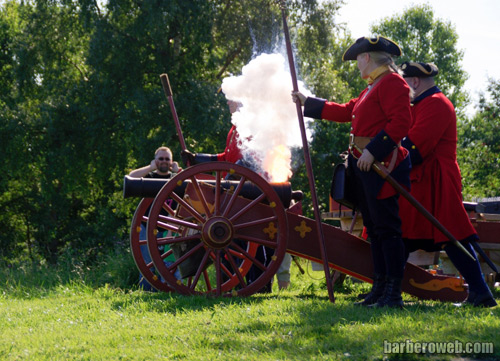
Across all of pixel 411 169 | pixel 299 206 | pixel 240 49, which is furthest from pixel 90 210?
pixel 411 169

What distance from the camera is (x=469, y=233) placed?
4816 millimetres

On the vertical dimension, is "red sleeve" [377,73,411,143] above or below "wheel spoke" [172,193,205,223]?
above

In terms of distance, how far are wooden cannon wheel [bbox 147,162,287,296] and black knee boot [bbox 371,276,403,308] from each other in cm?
100

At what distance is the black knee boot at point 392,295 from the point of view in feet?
14.7

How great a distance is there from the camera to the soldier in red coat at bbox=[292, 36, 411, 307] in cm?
446

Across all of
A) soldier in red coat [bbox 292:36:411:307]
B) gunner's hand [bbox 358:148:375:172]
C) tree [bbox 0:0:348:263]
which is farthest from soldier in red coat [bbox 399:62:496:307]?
tree [bbox 0:0:348:263]

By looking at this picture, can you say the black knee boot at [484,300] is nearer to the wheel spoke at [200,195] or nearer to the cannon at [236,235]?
the cannon at [236,235]

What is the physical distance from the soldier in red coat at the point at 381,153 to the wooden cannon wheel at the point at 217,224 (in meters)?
0.82

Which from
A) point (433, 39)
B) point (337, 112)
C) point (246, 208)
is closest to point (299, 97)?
point (337, 112)

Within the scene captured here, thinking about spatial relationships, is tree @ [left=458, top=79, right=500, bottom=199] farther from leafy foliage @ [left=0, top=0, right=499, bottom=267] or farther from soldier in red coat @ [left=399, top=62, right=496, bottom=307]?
soldier in red coat @ [left=399, top=62, right=496, bottom=307]

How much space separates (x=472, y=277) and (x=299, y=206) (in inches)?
76.2

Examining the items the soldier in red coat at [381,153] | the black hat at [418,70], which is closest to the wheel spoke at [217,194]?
the soldier in red coat at [381,153]

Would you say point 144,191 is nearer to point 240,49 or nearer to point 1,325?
point 1,325

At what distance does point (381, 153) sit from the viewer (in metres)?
4.45
